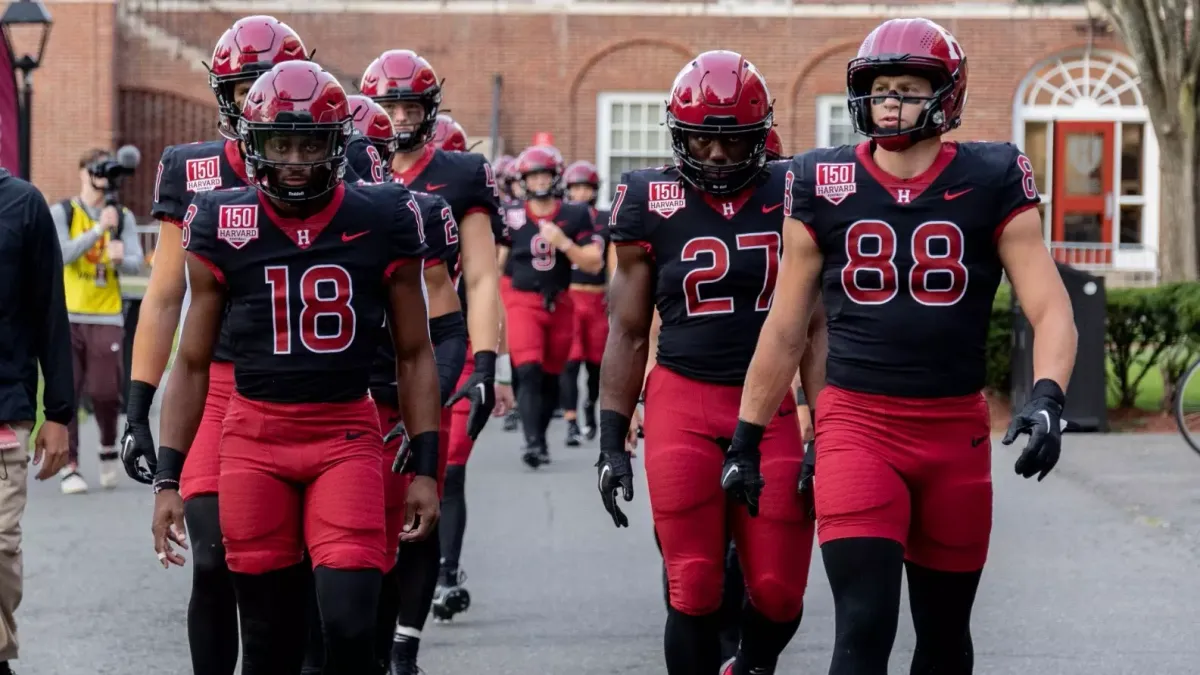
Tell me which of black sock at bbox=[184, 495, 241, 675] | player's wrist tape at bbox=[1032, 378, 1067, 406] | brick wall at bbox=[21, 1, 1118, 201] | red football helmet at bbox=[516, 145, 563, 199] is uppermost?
brick wall at bbox=[21, 1, 1118, 201]

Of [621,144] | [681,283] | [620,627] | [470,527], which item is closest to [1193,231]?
[470,527]

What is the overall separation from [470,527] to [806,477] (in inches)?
213

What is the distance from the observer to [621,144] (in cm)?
3622

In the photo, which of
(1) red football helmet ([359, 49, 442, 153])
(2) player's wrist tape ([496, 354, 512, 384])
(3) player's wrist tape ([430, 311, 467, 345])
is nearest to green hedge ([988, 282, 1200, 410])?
(2) player's wrist tape ([496, 354, 512, 384])

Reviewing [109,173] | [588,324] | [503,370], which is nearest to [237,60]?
[503,370]

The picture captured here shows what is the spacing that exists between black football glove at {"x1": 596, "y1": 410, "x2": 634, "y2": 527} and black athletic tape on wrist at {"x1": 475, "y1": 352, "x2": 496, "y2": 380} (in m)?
1.29

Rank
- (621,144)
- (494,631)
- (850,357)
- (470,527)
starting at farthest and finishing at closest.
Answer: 1. (621,144)
2. (470,527)
3. (494,631)
4. (850,357)

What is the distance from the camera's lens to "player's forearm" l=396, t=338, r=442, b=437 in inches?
218

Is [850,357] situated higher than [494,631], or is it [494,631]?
[850,357]

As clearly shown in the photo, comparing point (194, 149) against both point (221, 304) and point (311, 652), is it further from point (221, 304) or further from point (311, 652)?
point (311, 652)

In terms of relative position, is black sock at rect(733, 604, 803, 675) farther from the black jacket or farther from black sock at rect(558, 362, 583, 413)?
black sock at rect(558, 362, 583, 413)

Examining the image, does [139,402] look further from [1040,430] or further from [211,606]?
[1040,430]

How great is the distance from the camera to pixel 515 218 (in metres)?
15.2

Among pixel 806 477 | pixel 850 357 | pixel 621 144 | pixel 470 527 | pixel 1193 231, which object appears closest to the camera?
pixel 850 357
